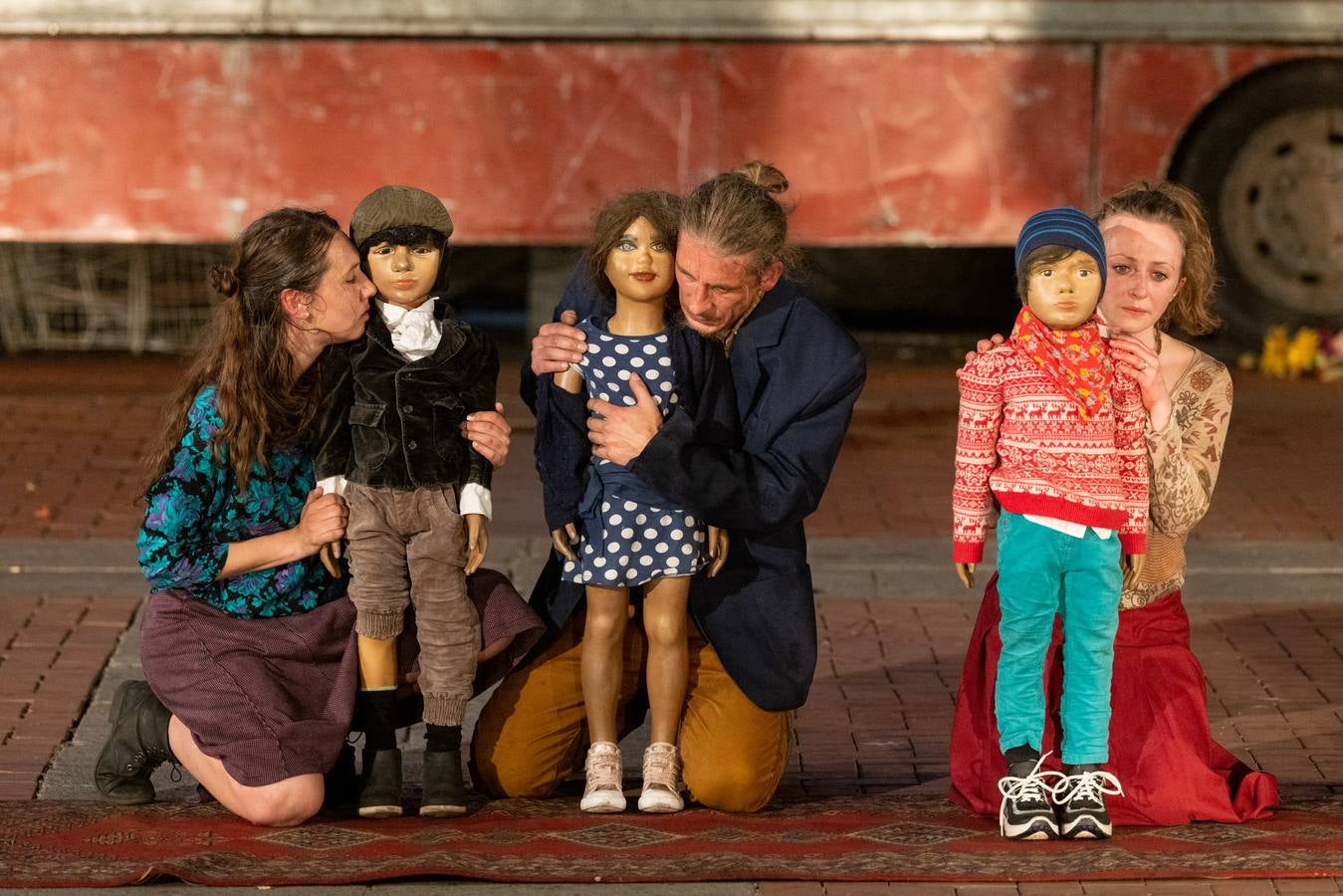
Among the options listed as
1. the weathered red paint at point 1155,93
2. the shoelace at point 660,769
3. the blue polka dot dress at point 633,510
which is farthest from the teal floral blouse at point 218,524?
the weathered red paint at point 1155,93

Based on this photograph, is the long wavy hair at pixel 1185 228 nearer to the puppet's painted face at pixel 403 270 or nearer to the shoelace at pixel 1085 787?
the shoelace at pixel 1085 787

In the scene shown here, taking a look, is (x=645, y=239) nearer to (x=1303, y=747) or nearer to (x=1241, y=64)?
(x=1303, y=747)

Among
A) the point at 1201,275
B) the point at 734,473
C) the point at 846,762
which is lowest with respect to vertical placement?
the point at 846,762

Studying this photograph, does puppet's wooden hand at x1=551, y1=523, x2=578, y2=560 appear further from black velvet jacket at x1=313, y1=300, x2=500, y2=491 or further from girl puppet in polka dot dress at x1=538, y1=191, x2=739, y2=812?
black velvet jacket at x1=313, y1=300, x2=500, y2=491

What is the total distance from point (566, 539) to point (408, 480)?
37 cm

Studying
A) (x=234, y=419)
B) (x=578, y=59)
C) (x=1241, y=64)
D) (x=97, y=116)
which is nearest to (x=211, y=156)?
(x=97, y=116)

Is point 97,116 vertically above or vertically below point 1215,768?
above

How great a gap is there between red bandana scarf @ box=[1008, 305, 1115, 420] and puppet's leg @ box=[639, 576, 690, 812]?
90cm

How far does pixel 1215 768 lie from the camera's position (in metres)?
4.71

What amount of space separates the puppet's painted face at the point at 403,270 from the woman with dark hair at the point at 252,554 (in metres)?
0.04

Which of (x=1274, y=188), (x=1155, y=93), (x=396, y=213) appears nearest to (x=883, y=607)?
(x=396, y=213)

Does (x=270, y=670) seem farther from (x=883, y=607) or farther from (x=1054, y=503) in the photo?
(x=883, y=607)

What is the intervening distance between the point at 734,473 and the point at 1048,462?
65 cm

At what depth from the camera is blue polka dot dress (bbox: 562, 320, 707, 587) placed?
4605mm
